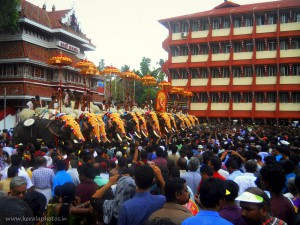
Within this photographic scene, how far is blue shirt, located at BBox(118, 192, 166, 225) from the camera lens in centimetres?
373

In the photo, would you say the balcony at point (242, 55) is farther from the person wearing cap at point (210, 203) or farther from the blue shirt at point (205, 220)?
the blue shirt at point (205, 220)

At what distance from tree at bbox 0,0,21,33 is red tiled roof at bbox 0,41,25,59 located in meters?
1.28

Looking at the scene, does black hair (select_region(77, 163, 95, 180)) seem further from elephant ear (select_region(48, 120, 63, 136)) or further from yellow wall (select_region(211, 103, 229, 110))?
yellow wall (select_region(211, 103, 229, 110))

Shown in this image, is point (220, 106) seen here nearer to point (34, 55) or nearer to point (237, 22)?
point (237, 22)

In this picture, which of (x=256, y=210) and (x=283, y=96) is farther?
(x=283, y=96)

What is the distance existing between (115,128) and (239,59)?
22.3m

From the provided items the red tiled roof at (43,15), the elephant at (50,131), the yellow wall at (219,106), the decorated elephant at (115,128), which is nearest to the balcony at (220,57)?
the yellow wall at (219,106)

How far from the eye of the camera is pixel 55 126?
1483 cm

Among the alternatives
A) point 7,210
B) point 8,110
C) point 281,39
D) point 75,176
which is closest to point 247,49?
point 281,39

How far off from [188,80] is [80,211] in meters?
35.5

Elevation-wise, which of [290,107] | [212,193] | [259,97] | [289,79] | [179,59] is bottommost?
[212,193]

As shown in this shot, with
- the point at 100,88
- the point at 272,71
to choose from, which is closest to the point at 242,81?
the point at 272,71

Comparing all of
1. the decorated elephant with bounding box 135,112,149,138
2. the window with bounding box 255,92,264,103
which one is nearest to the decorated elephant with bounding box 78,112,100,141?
the decorated elephant with bounding box 135,112,149,138

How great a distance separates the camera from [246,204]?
340 cm
